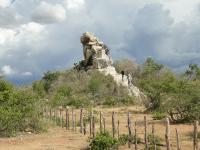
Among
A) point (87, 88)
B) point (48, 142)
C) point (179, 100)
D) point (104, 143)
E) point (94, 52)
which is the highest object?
point (94, 52)

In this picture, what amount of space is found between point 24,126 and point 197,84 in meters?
11.1

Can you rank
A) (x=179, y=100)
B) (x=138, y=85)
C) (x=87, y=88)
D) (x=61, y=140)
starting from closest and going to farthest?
1. (x=61, y=140)
2. (x=179, y=100)
3. (x=87, y=88)
4. (x=138, y=85)

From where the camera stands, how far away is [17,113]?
2750 cm

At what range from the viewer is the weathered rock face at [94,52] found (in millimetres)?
63969

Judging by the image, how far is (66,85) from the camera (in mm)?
59125

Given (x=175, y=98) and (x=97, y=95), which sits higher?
(x=97, y=95)

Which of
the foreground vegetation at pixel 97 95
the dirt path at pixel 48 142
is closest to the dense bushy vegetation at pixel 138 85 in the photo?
the foreground vegetation at pixel 97 95

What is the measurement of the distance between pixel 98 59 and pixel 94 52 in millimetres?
1324

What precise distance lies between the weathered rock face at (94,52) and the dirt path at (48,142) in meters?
35.8

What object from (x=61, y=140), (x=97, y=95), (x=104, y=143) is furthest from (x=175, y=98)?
(x=97, y=95)

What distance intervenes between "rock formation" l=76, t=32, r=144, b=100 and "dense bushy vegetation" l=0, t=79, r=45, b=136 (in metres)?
31.6

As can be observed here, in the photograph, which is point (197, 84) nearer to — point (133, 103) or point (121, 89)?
point (133, 103)

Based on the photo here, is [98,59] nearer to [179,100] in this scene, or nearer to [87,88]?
[87,88]

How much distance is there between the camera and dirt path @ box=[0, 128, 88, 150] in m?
22.3
